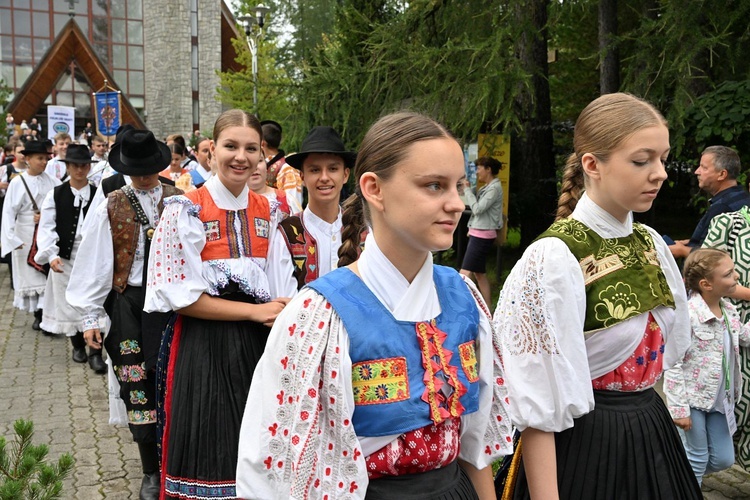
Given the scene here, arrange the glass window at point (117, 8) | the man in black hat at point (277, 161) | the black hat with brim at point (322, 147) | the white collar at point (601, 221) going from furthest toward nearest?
1. the glass window at point (117, 8)
2. the man in black hat at point (277, 161)
3. the black hat with brim at point (322, 147)
4. the white collar at point (601, 221)

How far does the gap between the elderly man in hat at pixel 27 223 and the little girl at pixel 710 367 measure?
7.43 meters

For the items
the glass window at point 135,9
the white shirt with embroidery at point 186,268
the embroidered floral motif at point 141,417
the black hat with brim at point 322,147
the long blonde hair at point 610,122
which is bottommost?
the embroidered floral motif at point 141,417

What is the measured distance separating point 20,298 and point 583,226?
8525 mm

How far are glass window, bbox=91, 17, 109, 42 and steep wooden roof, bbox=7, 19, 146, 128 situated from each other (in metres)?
2.68

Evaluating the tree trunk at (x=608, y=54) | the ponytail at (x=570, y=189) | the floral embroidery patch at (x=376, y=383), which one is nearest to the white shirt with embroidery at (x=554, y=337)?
the ponytail at (x=570, y=189)

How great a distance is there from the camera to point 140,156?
477 centimetres

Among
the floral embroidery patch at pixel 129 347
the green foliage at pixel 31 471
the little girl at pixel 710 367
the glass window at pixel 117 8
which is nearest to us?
the green foliage at pixel 31 471

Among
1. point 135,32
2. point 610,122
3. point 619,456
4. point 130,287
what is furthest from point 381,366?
point 135,32

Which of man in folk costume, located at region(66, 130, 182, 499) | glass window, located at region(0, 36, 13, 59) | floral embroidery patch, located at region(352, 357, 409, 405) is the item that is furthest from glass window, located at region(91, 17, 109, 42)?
floral embroidery patch, located at region(352, 357, 409, 405)

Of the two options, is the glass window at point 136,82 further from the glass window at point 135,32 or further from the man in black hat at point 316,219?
the man in black hat at point 316,219

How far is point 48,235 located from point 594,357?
6271 mm

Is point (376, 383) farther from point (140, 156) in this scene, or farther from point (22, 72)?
point (22, 72)

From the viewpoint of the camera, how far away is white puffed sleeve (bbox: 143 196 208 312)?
11.4ft

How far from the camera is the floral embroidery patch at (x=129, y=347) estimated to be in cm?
464
